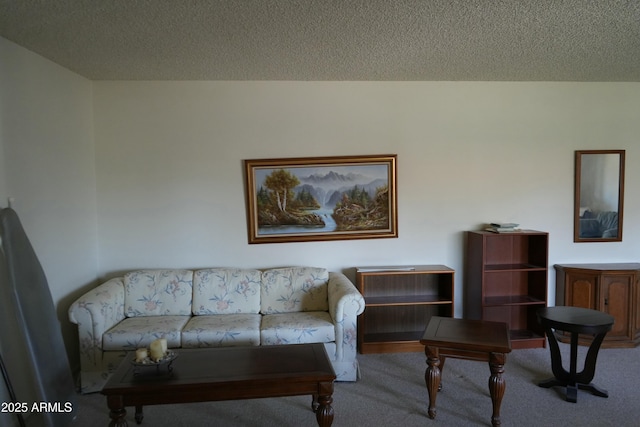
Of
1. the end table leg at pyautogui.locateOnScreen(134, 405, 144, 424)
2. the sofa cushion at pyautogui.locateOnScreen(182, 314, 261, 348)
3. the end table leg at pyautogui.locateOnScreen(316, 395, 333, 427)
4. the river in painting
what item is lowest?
the end table leg at pyautogui.locateOnScreen(134, 405, 144, 424)

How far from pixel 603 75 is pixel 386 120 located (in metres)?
2.11

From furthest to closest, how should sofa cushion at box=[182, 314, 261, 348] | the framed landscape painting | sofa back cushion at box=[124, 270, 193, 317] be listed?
the framed landscape painting < sofa back cushion at box=[124, 270, 193, 317] < sofa cushion at box=[182, 314, 261, 348]

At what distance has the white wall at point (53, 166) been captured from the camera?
259cm

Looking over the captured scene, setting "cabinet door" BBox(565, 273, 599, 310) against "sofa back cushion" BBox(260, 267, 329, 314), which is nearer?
"sofa back cushion" BBox(260, 267, 329, 314)

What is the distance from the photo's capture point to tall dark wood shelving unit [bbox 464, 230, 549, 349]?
361 cm

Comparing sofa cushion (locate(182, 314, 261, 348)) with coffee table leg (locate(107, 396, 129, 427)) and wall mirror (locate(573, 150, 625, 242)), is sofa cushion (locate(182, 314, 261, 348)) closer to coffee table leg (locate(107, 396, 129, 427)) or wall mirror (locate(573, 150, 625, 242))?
coffee table leg (locate(107, 396, 129, 427))

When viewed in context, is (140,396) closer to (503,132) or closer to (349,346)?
(349,346)

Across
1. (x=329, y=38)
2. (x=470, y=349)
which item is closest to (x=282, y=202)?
(x=329, y=38)

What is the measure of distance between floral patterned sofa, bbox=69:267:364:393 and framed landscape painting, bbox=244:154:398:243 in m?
0.43

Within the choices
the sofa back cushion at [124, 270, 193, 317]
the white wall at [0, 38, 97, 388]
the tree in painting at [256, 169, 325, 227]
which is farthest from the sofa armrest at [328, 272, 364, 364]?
the white wall at [0, 38, 97, 388]

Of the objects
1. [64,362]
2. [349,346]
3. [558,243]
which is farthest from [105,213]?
[558,243]

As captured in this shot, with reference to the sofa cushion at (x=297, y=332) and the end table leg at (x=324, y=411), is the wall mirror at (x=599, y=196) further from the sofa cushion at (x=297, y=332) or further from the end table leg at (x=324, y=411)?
the end table leg at (x=324, y=411)

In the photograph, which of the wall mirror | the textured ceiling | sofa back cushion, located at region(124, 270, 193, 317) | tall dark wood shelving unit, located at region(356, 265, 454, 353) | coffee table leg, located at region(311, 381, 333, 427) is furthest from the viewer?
the wall mirror

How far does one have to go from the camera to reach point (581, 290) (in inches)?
146
